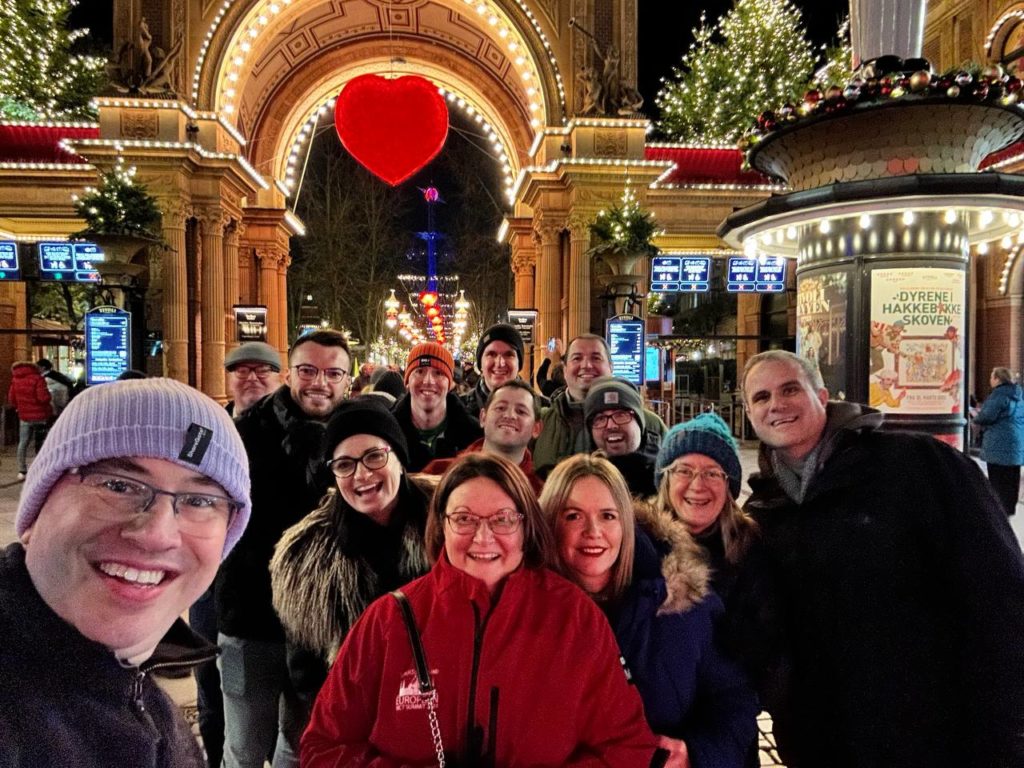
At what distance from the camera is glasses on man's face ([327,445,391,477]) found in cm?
239

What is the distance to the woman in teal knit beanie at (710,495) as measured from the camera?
235cm

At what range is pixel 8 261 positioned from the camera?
15852 millimetres

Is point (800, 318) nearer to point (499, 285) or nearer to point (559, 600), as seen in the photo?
point (559, 600)

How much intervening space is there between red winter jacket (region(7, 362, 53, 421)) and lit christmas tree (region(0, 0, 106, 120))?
54.4ft

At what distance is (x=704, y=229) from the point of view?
66.7ft

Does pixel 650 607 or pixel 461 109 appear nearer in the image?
pixel 650 607

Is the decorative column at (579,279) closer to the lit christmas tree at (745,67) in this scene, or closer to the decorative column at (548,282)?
the decorative column at (548,282)

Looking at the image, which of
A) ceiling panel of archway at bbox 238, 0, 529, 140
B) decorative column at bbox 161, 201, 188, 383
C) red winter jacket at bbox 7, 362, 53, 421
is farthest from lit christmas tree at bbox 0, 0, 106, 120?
red winter jacket at bbox 7, 362, 53, 421

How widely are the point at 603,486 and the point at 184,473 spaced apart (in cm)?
139


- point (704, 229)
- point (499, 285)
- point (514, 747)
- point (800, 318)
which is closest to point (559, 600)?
point (514, 747)

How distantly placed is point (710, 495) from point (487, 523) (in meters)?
1.00

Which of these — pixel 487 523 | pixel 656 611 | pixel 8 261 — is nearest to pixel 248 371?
pixel 487 523

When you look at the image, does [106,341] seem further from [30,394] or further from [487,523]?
[487,523]

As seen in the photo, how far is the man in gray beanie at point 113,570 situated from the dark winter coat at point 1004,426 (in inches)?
406
